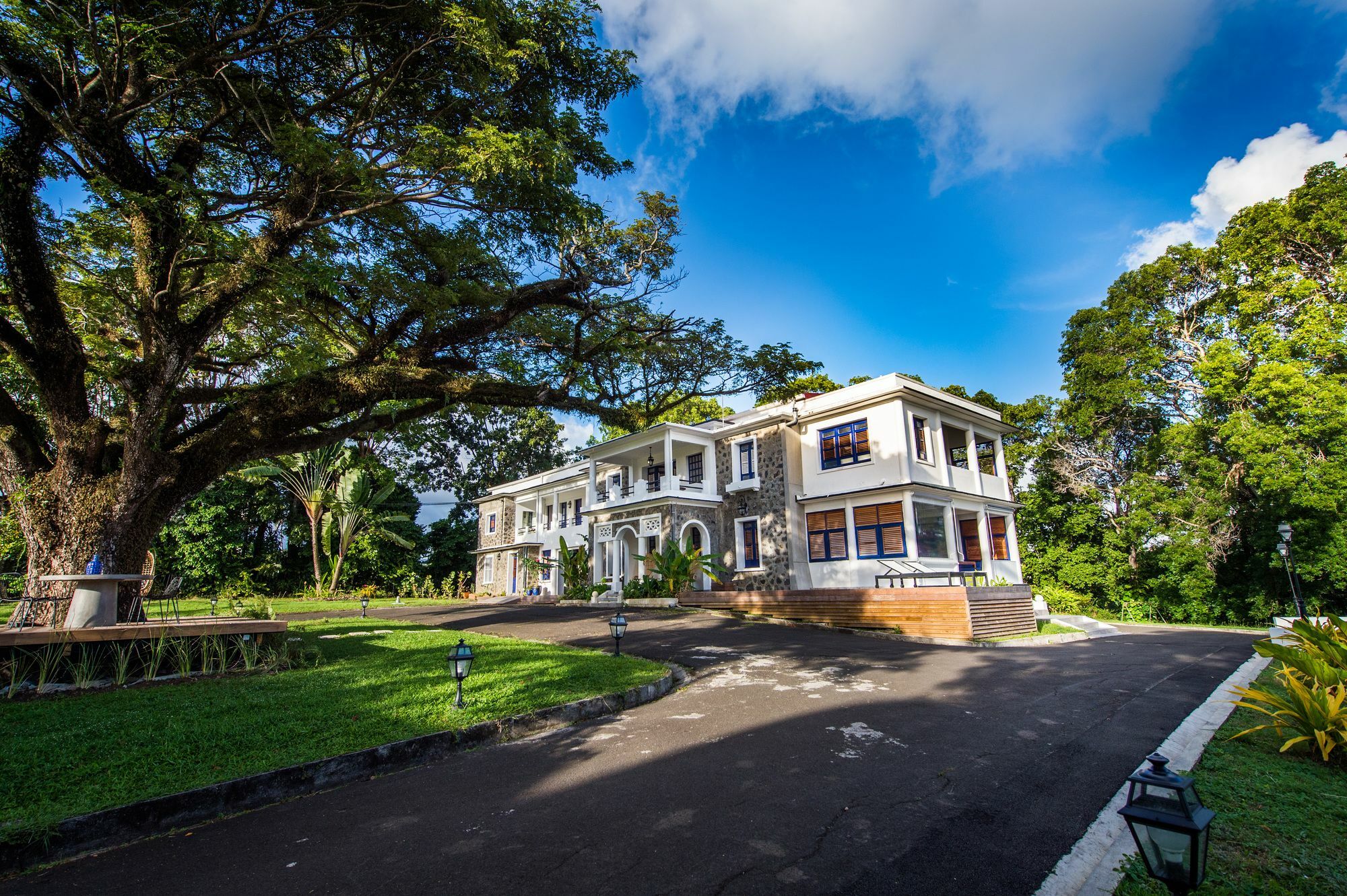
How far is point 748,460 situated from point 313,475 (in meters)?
18.8

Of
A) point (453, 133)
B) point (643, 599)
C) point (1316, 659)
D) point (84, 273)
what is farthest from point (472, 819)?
point (643, 599)

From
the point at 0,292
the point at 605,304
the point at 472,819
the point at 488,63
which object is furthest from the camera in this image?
the point at 605,304

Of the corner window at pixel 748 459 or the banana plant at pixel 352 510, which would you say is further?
the banana plant at pixel 352 510

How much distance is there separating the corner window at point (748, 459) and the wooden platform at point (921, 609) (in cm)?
577

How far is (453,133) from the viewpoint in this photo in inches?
371

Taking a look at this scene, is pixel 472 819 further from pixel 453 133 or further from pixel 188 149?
pixel 188 149

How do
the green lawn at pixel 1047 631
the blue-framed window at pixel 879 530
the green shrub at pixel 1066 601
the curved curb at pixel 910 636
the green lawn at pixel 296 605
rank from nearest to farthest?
the curved curb at pixel 910 636, the green lawn at pixel 1047 631, the green lawn at pixel 296 605, the blue-framed window at pixel 879 530, the green shrub at pixel 1066 601

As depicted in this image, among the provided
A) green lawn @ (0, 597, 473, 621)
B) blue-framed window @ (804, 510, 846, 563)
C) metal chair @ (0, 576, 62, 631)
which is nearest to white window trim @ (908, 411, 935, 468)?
blue-framed window @ (804, 510, 846, 563)

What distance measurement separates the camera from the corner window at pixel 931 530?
1770cm

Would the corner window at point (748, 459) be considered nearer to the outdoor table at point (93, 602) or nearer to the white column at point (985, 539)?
the white column at point (985, 539)

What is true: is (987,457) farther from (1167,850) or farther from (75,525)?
(75,525)

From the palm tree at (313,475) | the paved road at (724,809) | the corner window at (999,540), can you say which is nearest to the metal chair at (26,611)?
the paved road at (724,809)

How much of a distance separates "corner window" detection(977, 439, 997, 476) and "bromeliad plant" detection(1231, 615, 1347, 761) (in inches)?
614

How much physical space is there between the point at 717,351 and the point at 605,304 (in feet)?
8.06
